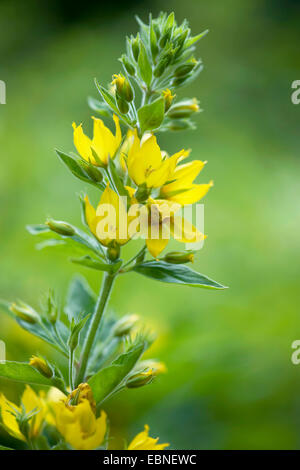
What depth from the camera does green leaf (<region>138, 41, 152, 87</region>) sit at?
528 mm

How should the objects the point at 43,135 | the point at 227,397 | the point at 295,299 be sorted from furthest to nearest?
the point at 43,135 → the point at 295,299 → the point at 227,397

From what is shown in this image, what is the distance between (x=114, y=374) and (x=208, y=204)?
127cm

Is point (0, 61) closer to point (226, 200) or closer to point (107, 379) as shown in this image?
point (226, 200)

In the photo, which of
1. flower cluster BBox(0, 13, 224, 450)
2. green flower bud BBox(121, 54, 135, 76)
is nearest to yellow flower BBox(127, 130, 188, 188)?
flower cluster BBox(0, 13, 224, 450)

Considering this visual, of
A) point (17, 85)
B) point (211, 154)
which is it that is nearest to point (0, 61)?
point (17, 85)

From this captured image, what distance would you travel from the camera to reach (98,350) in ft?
1.88

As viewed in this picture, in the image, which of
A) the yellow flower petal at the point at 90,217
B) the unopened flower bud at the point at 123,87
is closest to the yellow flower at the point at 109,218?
the yellow flower petal at the point at 90,217

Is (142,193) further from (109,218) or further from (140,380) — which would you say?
(140,380)

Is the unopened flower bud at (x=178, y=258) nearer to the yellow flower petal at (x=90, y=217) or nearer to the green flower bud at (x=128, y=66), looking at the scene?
the yellow flower petal at (x=90, y=217)

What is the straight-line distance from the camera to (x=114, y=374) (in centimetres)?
46

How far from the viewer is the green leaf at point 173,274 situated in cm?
48

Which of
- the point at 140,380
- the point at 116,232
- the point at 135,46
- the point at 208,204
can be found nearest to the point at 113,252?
the point at 116,232

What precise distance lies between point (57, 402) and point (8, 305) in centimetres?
16

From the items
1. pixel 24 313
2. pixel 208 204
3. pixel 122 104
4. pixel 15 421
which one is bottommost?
pixel 15 421
